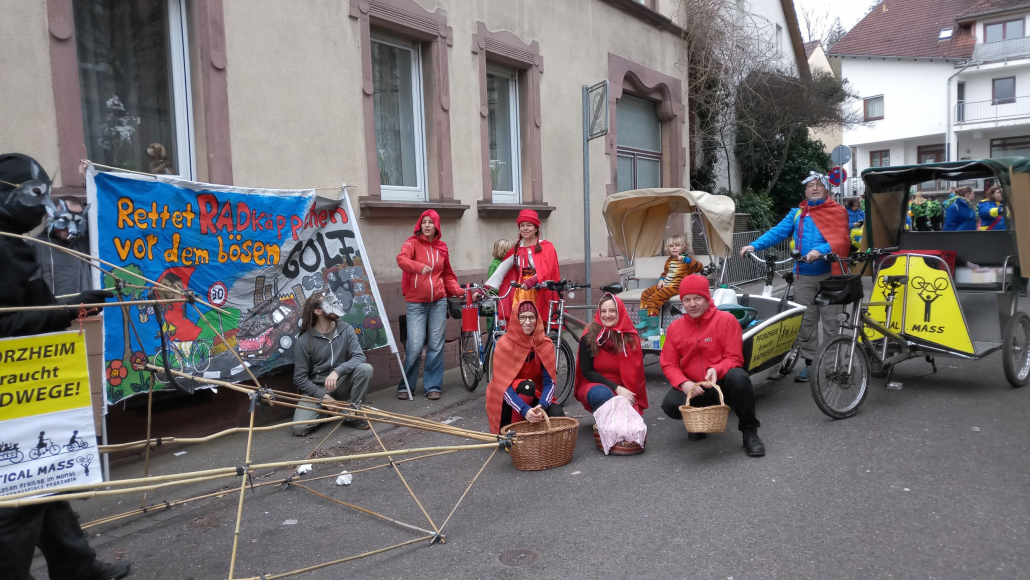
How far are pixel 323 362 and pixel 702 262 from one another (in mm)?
4682

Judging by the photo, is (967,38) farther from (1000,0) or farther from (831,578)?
(831,578)

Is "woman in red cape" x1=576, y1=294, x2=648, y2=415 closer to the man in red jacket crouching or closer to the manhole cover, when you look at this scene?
the man in red jacket crouching

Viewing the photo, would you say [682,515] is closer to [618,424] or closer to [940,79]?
[618,424]

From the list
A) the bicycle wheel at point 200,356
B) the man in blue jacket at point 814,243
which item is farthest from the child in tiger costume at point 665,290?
the bicycle wheel at point 200,356

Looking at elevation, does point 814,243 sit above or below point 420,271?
above

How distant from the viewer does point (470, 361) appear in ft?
25.4

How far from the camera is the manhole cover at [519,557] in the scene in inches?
145

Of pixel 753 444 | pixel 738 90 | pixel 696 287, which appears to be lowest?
pixel 753 444

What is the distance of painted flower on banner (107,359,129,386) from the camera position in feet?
16.8

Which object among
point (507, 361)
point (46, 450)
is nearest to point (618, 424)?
point (507, 361)

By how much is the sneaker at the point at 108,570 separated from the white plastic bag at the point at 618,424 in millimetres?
3122

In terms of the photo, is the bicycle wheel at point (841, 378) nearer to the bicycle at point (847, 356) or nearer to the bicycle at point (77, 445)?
the bicycle at point (847, 356)

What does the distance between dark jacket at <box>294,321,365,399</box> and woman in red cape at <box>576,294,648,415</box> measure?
215 cm

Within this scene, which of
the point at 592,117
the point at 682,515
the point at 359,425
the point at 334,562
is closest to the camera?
the point at 334,562
